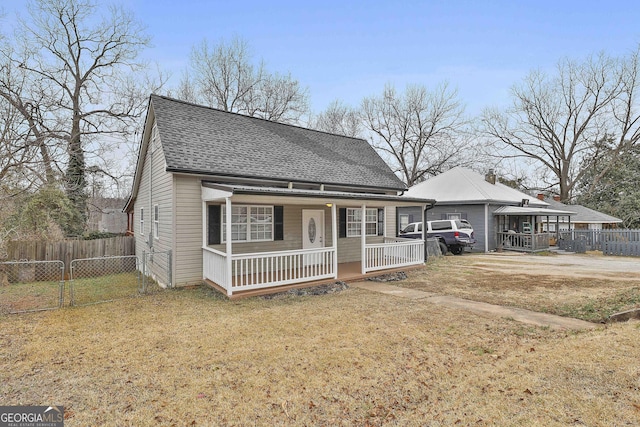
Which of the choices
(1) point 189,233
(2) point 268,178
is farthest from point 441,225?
(1) point 189,233

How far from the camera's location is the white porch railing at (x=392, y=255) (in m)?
10.5

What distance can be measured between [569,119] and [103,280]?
38837mm

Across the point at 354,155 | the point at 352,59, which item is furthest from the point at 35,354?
the point at 352,59

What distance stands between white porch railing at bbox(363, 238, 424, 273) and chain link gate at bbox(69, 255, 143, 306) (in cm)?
669

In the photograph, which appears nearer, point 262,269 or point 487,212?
point 262,269

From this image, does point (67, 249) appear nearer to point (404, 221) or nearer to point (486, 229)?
point (404, 221)

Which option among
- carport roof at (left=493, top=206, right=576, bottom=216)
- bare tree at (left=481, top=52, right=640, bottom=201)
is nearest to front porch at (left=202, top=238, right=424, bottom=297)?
carport roof at (left=493, top=206, right=576, bottom=216)

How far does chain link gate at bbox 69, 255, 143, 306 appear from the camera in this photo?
8102mm

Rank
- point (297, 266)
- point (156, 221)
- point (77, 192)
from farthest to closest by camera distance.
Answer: point (77, 192) < point (156, 221) < point (297, 266)

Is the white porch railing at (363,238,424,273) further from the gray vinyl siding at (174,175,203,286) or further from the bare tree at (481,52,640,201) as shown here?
the bare tree at (481,52,640,201)

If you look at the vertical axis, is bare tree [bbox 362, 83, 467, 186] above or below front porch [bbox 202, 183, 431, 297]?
above

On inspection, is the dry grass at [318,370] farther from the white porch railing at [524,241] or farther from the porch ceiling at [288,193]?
the white porch railing at [524,241]

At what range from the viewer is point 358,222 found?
12734mm

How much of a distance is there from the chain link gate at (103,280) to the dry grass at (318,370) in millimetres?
1823
